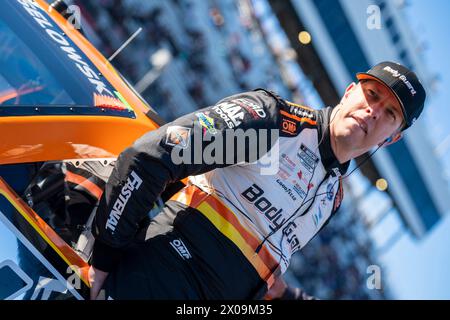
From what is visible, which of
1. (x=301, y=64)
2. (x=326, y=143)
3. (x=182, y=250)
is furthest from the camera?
(x=301, y=64)

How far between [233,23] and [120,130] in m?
19.2

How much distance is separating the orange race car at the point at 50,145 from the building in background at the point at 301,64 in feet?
33.7

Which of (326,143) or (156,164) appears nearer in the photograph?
(156,164)

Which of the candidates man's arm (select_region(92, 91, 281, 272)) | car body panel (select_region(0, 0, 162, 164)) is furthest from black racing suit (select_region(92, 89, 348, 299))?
car body panel (select_region(0, 0, 162, 164))

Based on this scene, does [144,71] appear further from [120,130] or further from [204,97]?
[120,130]

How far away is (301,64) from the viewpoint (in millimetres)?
23000

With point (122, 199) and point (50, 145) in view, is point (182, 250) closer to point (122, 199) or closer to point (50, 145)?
point (122, 199)

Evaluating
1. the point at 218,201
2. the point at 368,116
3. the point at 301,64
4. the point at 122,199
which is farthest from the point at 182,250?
the point at 301,64

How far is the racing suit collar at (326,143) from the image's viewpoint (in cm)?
269

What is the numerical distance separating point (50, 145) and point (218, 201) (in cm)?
84

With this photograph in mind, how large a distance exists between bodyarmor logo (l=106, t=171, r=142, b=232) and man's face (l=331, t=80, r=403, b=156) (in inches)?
38.0

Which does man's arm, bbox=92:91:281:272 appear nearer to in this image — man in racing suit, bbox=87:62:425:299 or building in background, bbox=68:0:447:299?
man in racing suit, bbox=87:62:425:299

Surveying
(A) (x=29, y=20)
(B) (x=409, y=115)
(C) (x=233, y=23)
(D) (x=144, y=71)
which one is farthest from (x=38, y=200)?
(C) (x=233, y=23)

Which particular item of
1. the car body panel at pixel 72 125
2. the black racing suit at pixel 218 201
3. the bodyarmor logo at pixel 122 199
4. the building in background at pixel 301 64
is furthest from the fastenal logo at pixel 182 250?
the building in background at pixel 301 64
